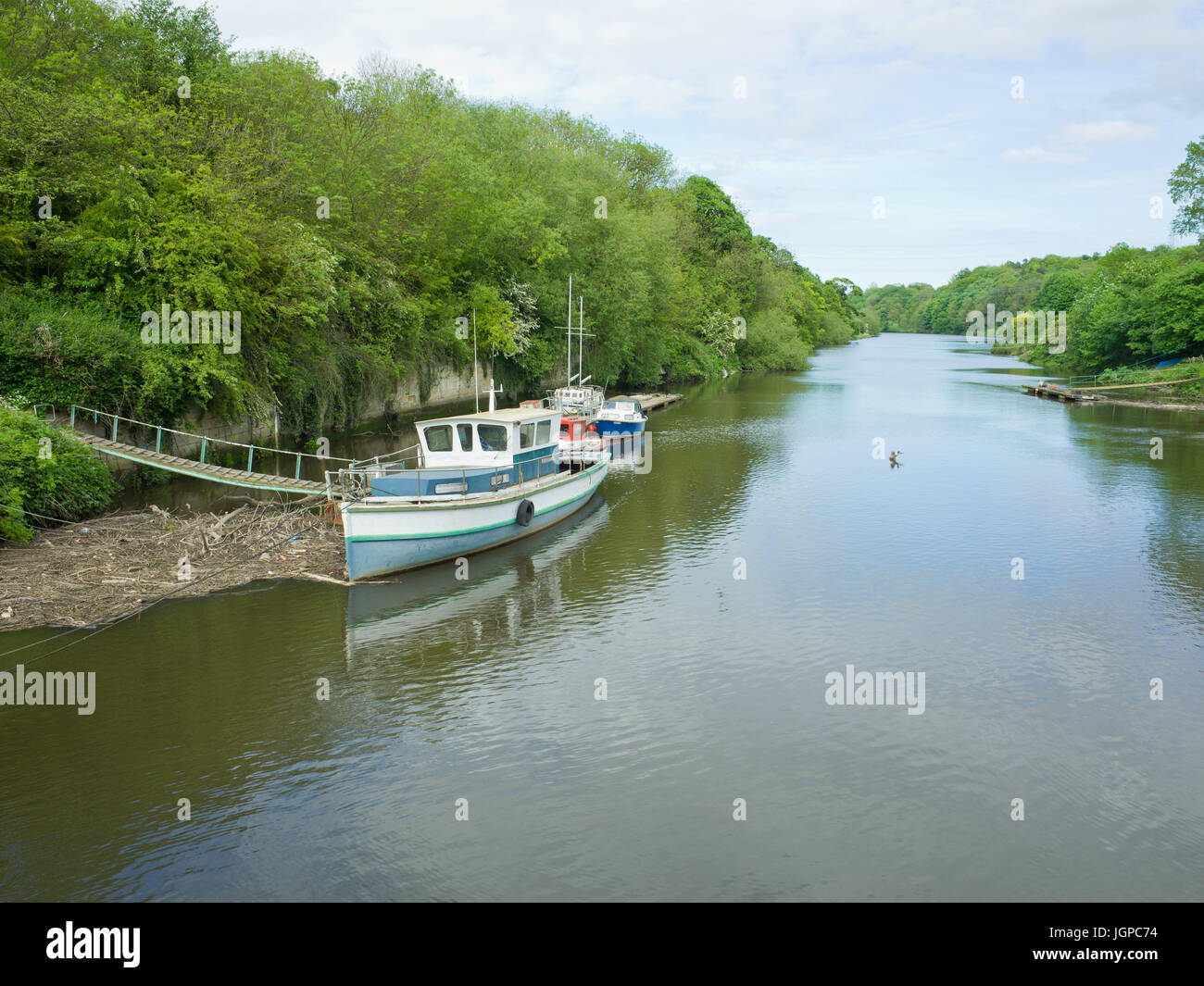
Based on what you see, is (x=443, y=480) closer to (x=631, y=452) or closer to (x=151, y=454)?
(x=151, y=454)

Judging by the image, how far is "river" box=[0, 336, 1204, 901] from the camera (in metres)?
10.0

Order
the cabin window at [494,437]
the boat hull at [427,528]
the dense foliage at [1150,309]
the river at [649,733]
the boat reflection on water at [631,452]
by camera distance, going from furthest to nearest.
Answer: the dense foliage at [1150,309], the boat reflection on water at [631,452], the cabin window at [494,437], the boat hull at [427,528], the river at [649,733]

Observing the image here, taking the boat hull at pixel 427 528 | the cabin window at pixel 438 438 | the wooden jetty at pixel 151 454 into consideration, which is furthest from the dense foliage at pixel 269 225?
the boat hull at pixel 427 528

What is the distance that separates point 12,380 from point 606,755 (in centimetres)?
1898

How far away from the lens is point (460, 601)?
19.2m

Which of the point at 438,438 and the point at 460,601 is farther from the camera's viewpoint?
the point at 438,438

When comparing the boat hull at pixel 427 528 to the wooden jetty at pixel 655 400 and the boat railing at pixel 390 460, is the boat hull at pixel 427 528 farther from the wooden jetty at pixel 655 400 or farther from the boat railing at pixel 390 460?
the wooden jetty at pixel 655 400

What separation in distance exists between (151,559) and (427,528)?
19.6 feet

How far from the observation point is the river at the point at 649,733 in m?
10.0

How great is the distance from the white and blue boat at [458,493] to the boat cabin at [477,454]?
3 cm

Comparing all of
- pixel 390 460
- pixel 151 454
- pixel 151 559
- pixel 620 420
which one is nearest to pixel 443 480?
pixel 151 559

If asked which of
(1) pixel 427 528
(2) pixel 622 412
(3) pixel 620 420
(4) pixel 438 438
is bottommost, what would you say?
(1) pixel 427 528

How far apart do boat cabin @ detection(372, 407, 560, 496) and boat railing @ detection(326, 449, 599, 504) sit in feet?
0.07

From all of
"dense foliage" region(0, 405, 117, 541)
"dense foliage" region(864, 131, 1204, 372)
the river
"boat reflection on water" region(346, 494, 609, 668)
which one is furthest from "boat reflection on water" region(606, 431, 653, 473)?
"dense foliage" region(864, 131, 1204, 372)
